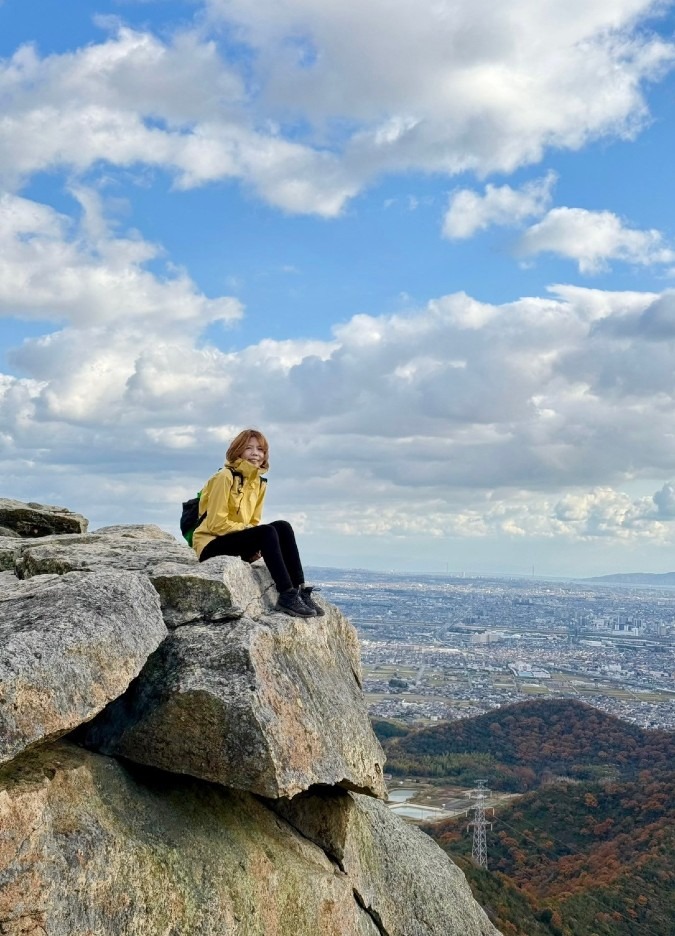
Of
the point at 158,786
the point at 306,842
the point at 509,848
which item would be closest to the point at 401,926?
the point at 306,842

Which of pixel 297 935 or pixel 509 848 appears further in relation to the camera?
pixel 509 848

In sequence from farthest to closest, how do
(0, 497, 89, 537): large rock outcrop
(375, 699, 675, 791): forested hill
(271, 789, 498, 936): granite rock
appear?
(375, 699, 675, 791): forested hill, (0, 497, 89, 537): large rock outcrop, (271, 789, 498, 936): granite rock

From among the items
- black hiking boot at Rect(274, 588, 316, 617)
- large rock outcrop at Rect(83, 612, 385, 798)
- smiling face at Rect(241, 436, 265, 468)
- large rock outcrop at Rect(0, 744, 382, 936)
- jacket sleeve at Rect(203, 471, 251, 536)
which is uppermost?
smiling face at Rect(241, 436, 265, 468)

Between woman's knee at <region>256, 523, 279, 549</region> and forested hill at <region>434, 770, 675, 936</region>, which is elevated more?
woman's knee at <region>256, 523, 279, 549</region>

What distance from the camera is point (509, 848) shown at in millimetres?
44094

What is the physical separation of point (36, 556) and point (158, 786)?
4219 millimetres

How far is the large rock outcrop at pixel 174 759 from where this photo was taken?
678 centimetres

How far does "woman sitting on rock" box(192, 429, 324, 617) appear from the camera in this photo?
448 inches

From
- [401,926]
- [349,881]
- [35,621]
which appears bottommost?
[401,926]

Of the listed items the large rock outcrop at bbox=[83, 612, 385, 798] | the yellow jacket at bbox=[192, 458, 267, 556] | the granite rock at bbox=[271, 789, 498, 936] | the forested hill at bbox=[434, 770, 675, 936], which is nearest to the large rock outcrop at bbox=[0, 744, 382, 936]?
the large rock outcrop at bbox=[83, 612, 385, 798]

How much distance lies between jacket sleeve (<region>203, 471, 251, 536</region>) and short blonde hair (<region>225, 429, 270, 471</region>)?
375 mm

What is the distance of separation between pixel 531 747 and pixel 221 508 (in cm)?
7996

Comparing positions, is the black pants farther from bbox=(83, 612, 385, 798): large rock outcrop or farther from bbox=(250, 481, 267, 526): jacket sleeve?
bbox=(83, 612, 385, 798): large rock outcrop

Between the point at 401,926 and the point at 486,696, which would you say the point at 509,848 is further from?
the point at 486,696
